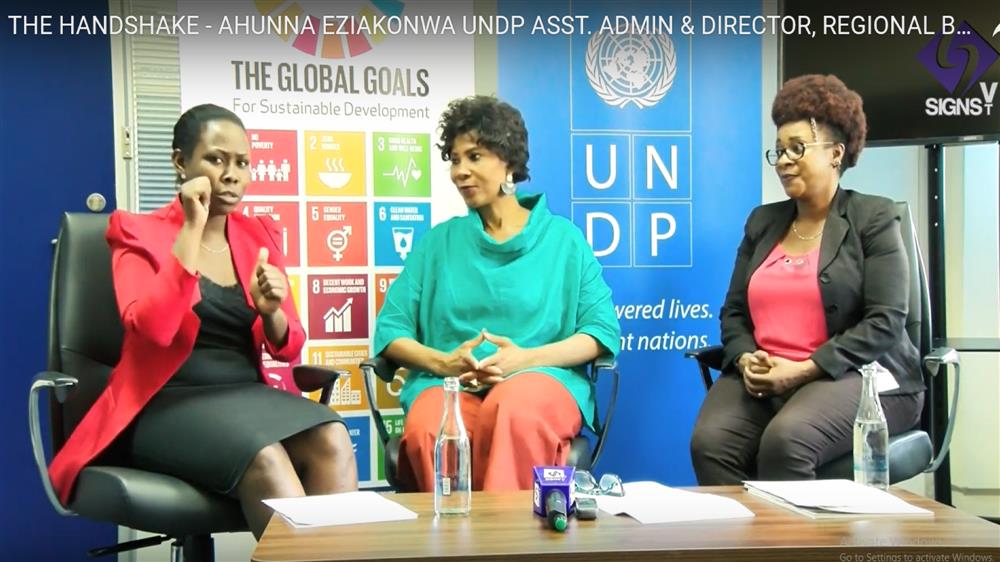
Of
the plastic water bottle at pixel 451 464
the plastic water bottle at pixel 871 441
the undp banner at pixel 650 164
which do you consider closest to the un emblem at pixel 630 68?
the undp banner at pixel 650 164

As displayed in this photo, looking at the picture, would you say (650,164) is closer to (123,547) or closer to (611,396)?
(611,396)

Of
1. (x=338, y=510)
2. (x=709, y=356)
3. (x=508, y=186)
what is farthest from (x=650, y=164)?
(x=338, y=510)

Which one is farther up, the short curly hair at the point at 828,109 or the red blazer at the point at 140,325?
the short curly hair at the point at 828,109

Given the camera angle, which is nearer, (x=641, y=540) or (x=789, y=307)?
(x=641, y=540)

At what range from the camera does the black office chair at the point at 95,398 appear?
6.73ft

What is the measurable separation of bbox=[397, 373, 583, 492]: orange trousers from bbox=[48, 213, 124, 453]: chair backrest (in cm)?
81

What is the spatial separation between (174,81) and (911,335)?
8.09ft

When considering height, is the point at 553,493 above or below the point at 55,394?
below

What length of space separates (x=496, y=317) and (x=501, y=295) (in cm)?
7

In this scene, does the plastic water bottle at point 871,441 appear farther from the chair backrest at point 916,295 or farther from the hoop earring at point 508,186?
the hoop earring at point 508,186

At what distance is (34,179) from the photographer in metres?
3.04

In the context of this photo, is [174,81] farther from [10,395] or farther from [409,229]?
[10,395]

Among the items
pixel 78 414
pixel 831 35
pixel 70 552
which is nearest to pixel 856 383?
pixel 831 35

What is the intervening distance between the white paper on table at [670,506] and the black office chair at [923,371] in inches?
30.3
